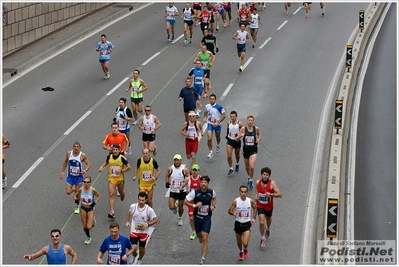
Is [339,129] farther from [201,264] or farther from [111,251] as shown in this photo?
[111,251]

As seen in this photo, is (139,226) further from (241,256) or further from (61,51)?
(61,51)

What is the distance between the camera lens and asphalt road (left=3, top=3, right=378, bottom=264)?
16.0 meters

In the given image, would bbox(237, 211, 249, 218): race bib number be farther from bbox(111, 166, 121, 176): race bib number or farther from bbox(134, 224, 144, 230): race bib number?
bbox(111, 166, 121, 176): race bib number

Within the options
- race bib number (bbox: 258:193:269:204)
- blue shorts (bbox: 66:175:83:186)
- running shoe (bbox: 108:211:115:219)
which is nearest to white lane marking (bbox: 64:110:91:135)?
blue shorts (bbox: 66:175:83:186)

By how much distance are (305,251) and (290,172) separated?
13.3 feet

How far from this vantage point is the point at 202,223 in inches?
584

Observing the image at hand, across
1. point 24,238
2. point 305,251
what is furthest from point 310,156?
point 24,238

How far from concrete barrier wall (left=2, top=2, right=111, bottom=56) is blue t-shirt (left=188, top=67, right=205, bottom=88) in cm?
856

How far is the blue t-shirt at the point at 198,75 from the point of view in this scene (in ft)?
73.6

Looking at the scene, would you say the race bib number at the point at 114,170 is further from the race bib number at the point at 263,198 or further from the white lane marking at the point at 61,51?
A: the white lane marking at the point at 61,51

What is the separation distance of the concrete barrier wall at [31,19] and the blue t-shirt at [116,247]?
15990 millimetres

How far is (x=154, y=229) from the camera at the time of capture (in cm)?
1625

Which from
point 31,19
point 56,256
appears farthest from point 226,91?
point 56,256

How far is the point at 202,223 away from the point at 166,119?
8231 mm
